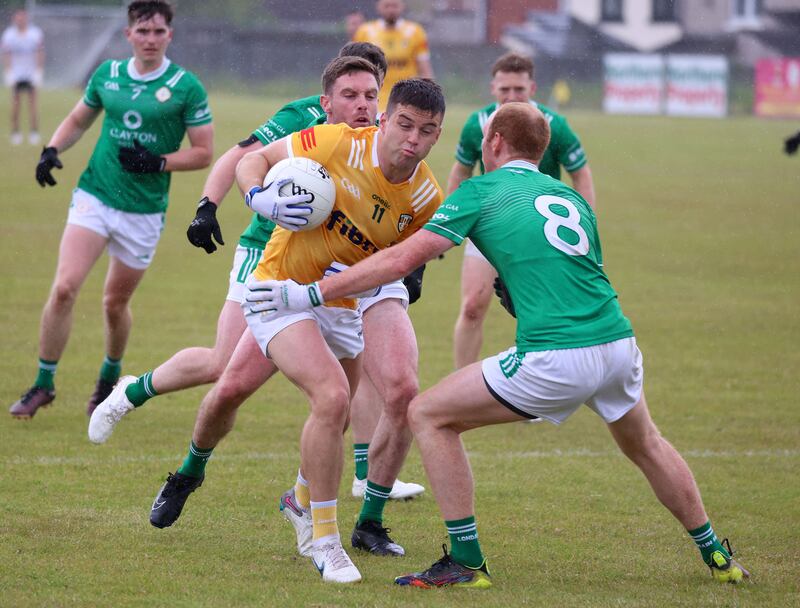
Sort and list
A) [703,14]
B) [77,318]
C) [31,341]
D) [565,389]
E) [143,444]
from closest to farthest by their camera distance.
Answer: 1. [565,389]
2. [143,444]
3. [31,341]
4. [77,318]
5. [703,14]

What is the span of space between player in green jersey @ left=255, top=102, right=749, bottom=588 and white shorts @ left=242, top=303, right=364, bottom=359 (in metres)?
0.16

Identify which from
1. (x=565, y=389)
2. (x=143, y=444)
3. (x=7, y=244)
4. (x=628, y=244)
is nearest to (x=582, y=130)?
(x=628, y=244)

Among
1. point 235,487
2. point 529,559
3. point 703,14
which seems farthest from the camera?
point 703,14

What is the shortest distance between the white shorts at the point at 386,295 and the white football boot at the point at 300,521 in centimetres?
92

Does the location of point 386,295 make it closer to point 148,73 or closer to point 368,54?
point 368,54

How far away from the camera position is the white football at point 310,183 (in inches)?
204

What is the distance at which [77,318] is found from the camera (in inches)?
457

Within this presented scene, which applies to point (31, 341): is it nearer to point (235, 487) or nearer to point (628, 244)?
point (235, 487)

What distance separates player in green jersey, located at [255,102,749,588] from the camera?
487cm

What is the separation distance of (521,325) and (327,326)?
1059 mm

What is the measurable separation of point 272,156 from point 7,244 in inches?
413

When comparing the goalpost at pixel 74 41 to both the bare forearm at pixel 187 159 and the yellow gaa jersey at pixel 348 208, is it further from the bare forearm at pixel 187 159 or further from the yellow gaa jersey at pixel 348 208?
the yellow gaa jersey at pixel 348 208

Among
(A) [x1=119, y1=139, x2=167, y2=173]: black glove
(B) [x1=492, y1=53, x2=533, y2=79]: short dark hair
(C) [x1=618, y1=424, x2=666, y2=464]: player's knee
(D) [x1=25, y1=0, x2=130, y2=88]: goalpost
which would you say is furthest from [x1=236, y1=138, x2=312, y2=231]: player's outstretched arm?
(D) [x1=25, y1=0, x2=130, y2=88]: goalpost

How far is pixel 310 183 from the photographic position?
17.1ft
